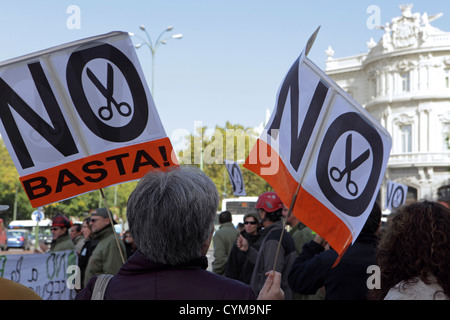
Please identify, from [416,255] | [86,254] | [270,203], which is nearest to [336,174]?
[416,255]

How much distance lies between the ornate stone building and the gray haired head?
46.6m

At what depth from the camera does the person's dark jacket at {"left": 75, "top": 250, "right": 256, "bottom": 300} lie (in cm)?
223

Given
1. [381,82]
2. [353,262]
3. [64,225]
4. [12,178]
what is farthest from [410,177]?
[353,262]

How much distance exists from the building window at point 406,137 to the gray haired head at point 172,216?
49.3 meters

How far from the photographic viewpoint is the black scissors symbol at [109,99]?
392 cm

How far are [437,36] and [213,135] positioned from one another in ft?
61.0

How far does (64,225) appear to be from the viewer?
876 centimetres

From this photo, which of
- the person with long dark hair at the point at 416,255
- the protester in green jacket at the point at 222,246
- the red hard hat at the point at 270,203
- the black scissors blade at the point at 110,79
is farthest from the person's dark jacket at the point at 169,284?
the protester in green jacket at the point at 222,246

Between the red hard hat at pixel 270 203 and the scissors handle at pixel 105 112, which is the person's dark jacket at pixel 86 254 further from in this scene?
the scissors handle at pixel 105 112

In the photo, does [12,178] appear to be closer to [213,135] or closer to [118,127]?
[213,135]

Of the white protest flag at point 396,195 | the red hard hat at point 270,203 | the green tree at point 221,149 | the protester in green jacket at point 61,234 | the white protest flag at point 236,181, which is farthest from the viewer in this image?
the green tree at point 221,149

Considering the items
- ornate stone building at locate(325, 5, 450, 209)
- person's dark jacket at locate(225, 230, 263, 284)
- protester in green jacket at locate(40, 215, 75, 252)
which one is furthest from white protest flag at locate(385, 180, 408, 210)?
ornate stone building at locate(325, 5, 450, 209)

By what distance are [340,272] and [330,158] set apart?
0.78 m

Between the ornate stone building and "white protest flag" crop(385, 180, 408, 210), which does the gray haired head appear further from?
the ornate stone building
